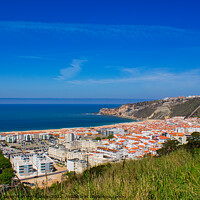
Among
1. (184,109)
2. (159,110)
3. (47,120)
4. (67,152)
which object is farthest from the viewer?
(159,110)

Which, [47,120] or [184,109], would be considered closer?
[47,120]

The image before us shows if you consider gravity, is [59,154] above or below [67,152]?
below

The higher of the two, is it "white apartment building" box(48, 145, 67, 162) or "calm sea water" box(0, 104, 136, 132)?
"calm sea water" box(0, 104, 136, 132)

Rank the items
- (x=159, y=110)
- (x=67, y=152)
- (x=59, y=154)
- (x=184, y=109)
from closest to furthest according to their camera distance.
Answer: (x=67, y=152)
(x=59, y=154)
(x=184, y=109)
(x=159, y=110)

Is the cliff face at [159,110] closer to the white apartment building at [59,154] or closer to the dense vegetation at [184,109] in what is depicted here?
the dense vegetation at [184,109]

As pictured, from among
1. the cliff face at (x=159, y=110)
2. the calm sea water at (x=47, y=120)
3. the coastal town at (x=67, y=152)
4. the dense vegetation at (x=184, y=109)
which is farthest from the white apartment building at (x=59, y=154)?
the dense vegetation at (x=184, y=109)

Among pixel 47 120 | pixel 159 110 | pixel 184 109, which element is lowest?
pixel 47 120

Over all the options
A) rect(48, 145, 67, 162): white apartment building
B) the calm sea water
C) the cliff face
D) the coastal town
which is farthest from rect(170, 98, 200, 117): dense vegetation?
rect(48, 145, 67, 162): white apartment building

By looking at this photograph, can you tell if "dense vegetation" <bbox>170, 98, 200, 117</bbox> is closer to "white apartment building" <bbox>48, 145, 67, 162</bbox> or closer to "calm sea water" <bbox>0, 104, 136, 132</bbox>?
"calm sea water" <bbox>0, 104, 136, 132</bbox>

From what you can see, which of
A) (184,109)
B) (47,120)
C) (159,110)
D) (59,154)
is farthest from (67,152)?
(159,110)

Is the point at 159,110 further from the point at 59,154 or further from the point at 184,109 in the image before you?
the point at 59,154

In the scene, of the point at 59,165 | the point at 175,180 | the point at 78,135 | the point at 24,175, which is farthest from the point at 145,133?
the point at 175,180
